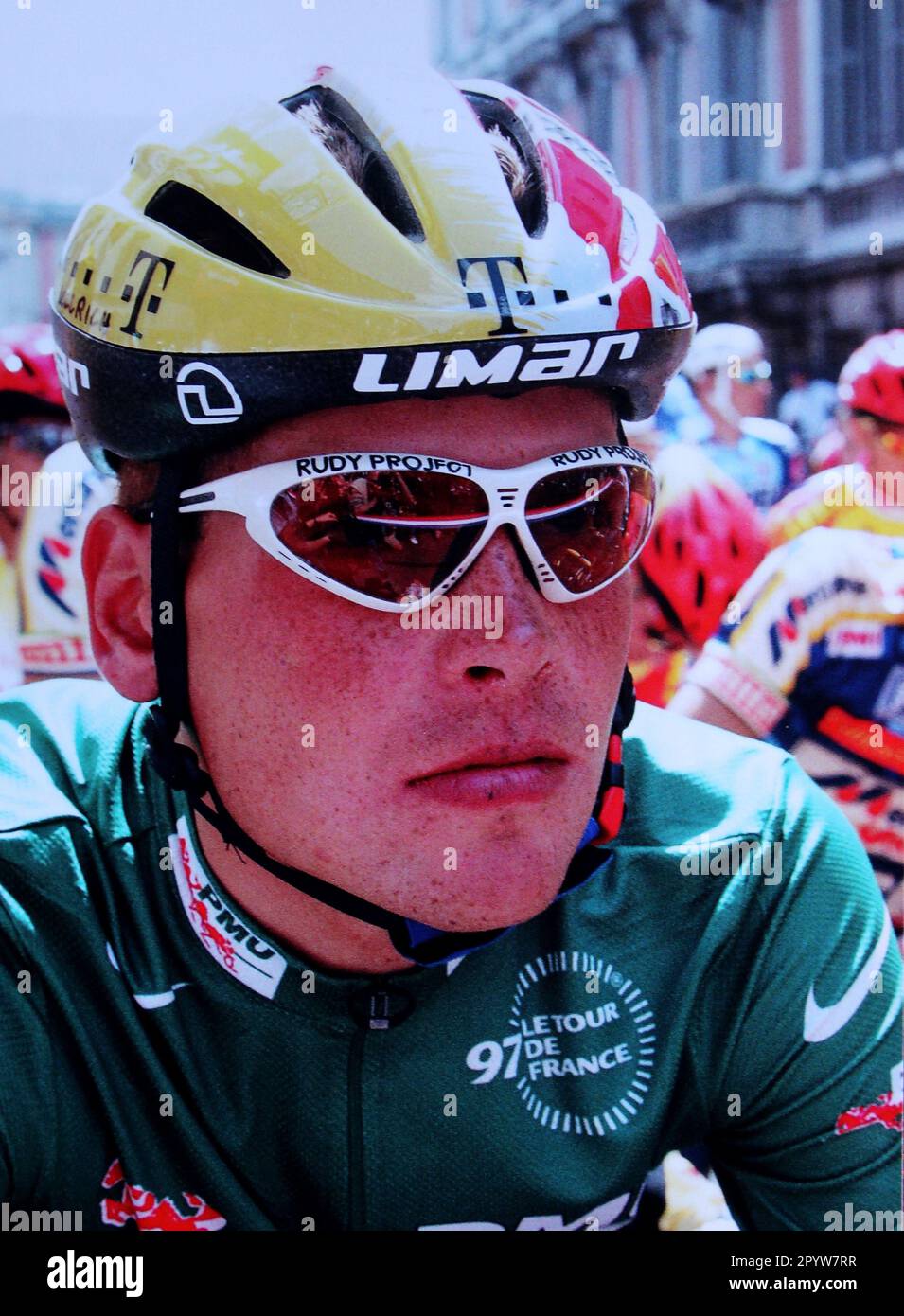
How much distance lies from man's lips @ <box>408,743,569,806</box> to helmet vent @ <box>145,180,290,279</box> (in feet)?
1.86

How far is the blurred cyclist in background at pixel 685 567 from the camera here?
3.87 metres

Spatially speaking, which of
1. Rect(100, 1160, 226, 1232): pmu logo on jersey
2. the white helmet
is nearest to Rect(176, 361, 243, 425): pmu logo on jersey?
Rect(100, 1160, 226, 1232): pmu logo on jersey

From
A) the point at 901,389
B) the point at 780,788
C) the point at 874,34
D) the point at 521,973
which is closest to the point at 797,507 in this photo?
the point at 901,389

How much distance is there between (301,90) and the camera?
1692 millimetres

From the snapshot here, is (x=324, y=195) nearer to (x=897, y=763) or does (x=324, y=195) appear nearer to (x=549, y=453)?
(x=549, y=453)

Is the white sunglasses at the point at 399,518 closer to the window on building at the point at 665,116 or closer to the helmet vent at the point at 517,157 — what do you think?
the helmet vent at the point at 517,157

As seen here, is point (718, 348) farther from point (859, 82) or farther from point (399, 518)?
point (859, 82)

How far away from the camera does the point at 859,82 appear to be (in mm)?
15188

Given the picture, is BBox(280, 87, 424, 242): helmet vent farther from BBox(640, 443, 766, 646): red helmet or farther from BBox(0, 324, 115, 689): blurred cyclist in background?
BBox(640, 443, 766, 646): red helmet

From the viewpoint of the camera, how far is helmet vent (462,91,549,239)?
1646 millimetres

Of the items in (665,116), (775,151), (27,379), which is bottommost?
(27,379)

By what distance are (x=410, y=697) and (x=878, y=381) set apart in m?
3.92

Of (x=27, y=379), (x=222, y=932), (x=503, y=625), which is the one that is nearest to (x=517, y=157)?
(x=503, y=625)

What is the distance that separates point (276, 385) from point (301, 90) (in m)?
0.43
